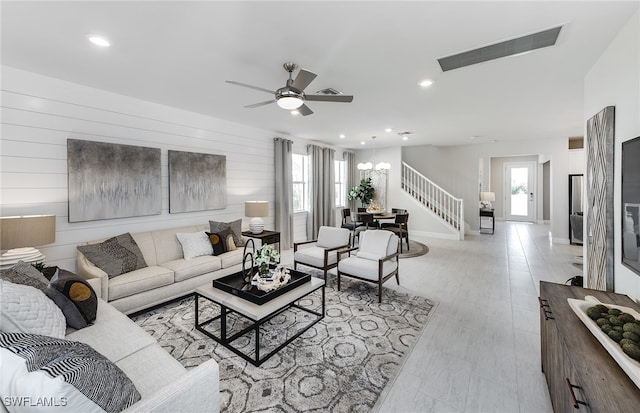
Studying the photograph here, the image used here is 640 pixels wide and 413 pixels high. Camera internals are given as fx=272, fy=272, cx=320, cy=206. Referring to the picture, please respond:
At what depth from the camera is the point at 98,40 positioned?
2322 millimetres

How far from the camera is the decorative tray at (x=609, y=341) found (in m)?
1.08

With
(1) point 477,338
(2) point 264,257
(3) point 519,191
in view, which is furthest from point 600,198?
(3) point 519,191

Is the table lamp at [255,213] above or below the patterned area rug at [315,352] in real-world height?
above

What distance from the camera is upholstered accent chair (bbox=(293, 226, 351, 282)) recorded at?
3.96 m

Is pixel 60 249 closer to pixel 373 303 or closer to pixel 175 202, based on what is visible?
pixel 175 202

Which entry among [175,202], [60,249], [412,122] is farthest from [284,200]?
[60,249]

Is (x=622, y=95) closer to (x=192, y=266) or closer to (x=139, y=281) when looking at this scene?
(x=192, y=266)

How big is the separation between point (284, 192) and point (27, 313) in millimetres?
4752

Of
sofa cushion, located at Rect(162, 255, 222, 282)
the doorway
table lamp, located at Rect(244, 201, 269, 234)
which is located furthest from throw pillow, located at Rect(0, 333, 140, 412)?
the doorway

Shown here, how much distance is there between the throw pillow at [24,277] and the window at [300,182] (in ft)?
16.8

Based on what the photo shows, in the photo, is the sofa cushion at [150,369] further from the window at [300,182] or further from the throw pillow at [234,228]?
the window at [300,182]

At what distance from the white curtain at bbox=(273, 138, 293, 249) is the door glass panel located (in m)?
9.46

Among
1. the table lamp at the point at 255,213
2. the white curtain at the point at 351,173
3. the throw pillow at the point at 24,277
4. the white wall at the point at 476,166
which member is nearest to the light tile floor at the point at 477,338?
the white wall at the point at 476,166

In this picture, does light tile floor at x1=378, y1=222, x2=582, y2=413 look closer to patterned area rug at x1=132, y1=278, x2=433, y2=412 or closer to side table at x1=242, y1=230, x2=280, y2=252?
patterned area rug at x1=132, y1=278, x2=433, y2=412
